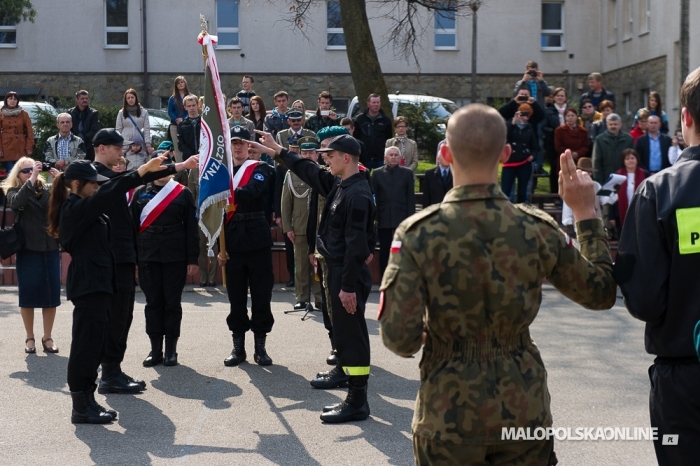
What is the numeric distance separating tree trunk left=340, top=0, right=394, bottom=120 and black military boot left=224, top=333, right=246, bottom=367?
10327 millimetres

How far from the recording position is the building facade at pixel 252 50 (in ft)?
114

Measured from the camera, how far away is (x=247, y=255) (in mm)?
9352

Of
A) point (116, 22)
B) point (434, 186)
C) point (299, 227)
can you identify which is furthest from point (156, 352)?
point (116, 22)

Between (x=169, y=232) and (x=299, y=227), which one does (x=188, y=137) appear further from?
(x=169, y=232)

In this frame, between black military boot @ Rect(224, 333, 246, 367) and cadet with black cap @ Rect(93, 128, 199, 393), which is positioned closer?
cadet with black cap @ Rect(93, 128, 199, 393)

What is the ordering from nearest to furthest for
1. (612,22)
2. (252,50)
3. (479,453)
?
(479,453), (252,50), (612,22)

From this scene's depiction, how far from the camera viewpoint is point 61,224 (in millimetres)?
7281

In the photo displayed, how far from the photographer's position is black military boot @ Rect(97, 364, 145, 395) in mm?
8258

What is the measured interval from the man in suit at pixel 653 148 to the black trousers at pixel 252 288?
28.5ft

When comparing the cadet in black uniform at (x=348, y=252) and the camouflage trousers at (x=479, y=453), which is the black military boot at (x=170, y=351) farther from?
the camouflage trousers at (x=479, y=453)

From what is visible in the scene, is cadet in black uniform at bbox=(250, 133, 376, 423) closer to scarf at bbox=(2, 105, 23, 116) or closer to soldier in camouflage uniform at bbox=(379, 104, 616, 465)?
soldier in camouflage uniform at bbox=(379, 104, 616, 465)

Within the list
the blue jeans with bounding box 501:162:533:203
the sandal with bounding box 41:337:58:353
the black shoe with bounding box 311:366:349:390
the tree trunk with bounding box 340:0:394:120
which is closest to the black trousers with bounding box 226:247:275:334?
the black shoe with bounding box 311:366:349:390

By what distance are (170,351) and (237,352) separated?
26.0 inches

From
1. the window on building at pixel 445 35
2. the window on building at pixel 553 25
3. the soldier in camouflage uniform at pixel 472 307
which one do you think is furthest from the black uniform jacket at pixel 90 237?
the window on building at pixel 553 25
